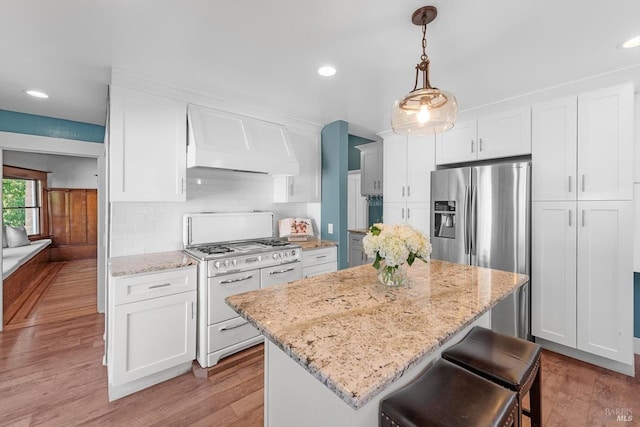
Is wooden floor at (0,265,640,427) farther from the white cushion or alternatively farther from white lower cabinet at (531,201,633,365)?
the white cushion

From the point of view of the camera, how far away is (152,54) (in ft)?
6.34

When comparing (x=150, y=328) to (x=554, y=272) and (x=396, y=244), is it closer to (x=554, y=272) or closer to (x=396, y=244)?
(x=396, y=244)

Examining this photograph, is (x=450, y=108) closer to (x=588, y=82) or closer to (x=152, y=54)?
(x=588, y=82)

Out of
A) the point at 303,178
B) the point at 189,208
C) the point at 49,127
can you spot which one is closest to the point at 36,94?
the point at 49,127

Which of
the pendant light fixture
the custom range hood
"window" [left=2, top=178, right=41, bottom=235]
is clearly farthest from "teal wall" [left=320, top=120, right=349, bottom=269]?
"window" [left=2, top=178, right=41, bottom=235]

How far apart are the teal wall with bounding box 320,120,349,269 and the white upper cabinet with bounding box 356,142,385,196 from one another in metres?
1.02

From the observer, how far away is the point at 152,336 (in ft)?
6.97

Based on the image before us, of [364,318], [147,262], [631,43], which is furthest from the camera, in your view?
[147,262]

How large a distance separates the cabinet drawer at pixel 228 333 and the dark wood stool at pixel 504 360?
1633 millimetres

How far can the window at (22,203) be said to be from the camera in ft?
17.7

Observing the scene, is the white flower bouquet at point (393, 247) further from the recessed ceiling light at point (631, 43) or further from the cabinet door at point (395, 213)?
the cabinet door at point (395, 213)

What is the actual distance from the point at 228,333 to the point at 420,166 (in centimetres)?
273

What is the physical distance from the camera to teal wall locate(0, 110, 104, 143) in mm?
2889

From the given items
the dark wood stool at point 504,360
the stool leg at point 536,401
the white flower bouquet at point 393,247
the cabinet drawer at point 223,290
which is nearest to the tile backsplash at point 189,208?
the cabinet drawer at point 223,290
